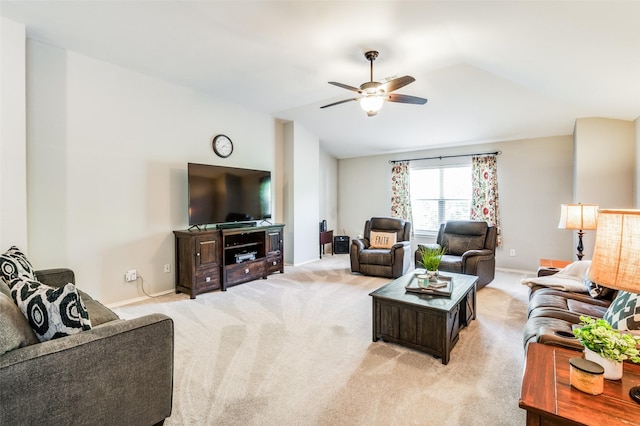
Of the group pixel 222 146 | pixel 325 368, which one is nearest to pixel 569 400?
pixel 325 368

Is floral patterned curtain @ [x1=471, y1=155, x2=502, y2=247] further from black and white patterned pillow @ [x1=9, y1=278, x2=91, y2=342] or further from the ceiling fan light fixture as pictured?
black and white patterned pillow @ [x1=9, y1=278, x2=91, y2=342]

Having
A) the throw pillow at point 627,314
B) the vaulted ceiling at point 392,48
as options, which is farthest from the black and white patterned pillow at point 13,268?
the throw pillow at point 627,314

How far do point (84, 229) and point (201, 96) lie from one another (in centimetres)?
240

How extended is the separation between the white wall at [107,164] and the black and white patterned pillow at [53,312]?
2.26m

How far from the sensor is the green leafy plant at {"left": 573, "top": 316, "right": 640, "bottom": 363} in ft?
3.61

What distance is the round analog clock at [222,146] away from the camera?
471 centimetres

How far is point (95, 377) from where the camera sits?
1.38 m

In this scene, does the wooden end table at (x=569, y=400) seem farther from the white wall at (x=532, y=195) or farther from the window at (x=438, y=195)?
the window at (x=438, y=195)

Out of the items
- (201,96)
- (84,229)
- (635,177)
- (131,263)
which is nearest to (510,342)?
(635,177)

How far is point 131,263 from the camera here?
12.5 feet


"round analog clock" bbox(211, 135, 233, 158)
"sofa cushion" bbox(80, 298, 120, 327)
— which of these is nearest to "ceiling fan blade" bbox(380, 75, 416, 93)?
"round analog clock" bbox(211, 135, 233, 158)

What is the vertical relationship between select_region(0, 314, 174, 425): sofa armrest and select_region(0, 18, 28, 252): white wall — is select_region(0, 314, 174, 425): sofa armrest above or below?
below

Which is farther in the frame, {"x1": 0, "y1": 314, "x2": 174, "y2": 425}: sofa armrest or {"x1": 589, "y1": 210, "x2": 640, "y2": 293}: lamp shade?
{"x1": 0, "y1": 314, "x2": 174, "y2": 425}: sofa armrest

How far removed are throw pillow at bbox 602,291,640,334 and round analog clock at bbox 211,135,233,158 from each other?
474 centimetres
